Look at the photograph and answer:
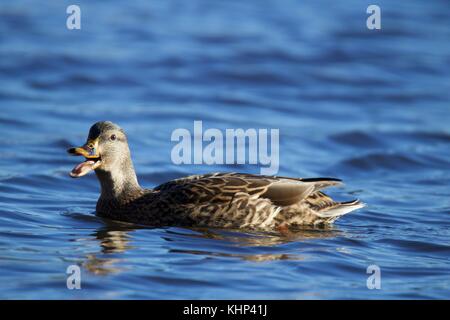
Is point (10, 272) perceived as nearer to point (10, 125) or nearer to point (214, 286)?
point (214, 286)

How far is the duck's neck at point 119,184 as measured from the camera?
1120 cm

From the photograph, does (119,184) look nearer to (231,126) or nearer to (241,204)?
(241,204)

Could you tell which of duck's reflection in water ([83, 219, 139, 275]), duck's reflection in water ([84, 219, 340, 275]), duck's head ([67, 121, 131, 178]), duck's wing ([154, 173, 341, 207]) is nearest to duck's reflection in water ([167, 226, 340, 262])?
duck's reflection in water ([84, 219, 340, 275])

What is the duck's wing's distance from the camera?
10672 mm

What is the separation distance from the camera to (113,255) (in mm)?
9594

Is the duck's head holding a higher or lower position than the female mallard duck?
higher

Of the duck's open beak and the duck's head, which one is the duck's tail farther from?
the duck's open beak

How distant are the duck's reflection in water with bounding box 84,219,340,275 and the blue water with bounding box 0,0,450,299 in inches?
1.3

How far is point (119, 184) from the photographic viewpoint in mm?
11242

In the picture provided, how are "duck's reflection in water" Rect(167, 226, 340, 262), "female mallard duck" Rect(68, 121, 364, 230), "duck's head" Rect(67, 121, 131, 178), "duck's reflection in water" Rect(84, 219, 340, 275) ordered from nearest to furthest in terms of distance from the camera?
1. "duck's reflection in water" Rect(84, 219, 340, 275)
2. "duck's reflection in water" Rect(167, 226, 340, 262)
3. "female mallard duck" Rect(68, 121, 364, 230)
4. "duck's head" Rect(67, 121, 131, 178)

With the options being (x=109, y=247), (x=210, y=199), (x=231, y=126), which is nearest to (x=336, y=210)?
(x=210, y=199)

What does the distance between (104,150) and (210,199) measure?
53.9 inches

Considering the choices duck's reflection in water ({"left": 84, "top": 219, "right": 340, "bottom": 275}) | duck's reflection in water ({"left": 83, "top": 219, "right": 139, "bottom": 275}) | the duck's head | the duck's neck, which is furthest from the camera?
the duck's neck

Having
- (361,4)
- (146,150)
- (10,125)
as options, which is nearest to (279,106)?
(146,150)
